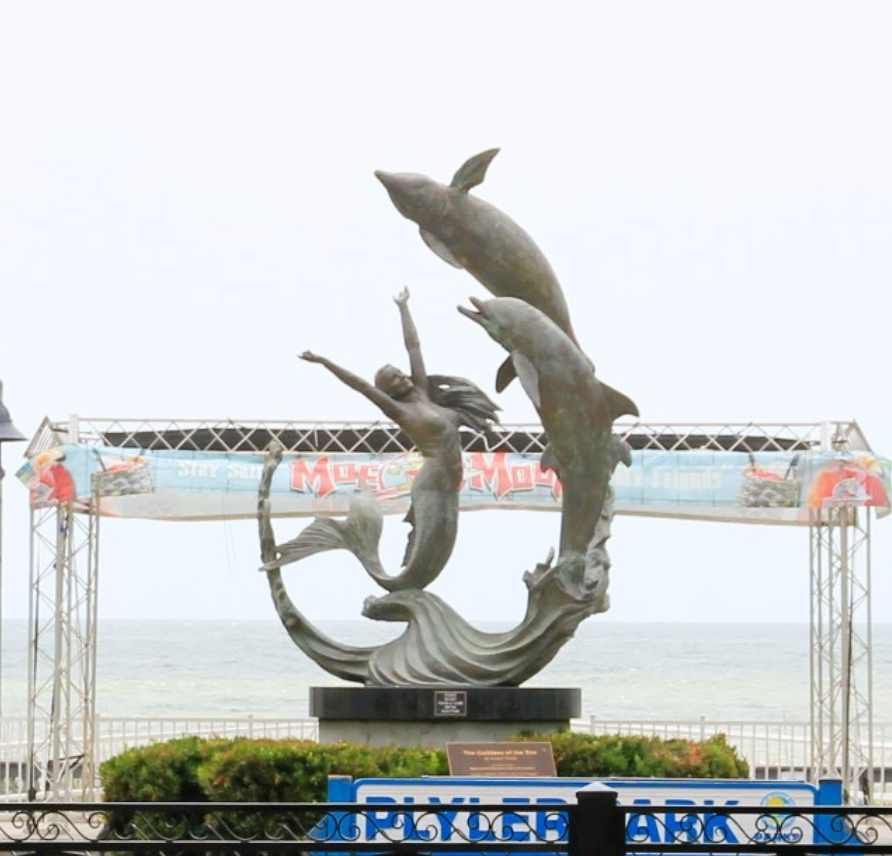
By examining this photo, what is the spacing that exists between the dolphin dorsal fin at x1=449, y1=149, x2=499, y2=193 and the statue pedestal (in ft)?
11.8

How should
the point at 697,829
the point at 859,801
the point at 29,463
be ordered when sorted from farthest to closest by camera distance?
the point at 859,801 → the point at 29,463 → the point at 697,829

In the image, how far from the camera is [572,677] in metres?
70.1

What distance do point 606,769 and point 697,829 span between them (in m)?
2.33

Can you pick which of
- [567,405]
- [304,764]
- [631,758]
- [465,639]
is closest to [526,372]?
[567,405]

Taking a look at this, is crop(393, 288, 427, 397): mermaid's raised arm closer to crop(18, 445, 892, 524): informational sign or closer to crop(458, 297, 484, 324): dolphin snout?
crop(458, 297, 484, 324): dolphin snout

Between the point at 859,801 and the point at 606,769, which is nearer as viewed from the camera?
the point at 606,769

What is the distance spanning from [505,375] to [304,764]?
337 centimetres

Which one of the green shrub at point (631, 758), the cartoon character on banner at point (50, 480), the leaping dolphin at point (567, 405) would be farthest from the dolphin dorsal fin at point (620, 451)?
the cartoon character on banner at point (50, 480)

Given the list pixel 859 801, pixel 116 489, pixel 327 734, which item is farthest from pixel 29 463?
pixel 859 801

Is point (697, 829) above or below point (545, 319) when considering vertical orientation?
below

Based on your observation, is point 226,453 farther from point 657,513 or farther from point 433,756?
point 433,756

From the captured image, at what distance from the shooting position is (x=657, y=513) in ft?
63.6

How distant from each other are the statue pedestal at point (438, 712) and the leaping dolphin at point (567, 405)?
1.13 m

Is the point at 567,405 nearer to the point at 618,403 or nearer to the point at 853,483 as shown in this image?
the point at 618,403
